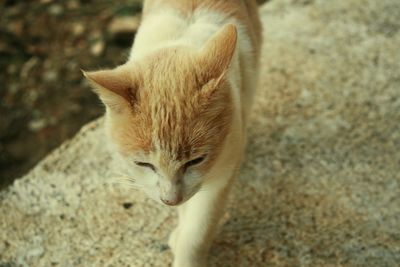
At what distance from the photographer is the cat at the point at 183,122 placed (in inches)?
62.7

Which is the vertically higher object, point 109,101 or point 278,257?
point 109,101

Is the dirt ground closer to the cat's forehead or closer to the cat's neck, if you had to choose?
the cat's neck

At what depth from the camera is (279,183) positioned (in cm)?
248

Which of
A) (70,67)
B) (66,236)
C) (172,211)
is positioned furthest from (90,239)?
(70,67)

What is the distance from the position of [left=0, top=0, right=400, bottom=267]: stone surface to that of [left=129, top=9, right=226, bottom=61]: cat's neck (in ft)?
2.36

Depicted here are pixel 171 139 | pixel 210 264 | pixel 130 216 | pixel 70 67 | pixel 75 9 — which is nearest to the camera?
pixel 171 139

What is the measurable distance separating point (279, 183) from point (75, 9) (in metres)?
2.47

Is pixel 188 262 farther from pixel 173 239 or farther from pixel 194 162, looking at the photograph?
pixel 194 162

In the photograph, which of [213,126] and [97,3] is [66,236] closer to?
[213,126]

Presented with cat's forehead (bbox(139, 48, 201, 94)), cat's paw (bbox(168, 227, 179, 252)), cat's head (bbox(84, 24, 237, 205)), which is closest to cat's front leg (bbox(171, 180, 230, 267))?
cat's paw (bbox(168, 227, 179, 252))

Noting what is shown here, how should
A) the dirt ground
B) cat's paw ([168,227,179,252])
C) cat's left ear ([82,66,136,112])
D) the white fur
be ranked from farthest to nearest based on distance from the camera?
the dirt ground, cat's paw ([168,227,179,252]), the white fur, cat's left ear ([82,66,136,112])

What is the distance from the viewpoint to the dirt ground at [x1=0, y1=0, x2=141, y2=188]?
3359 millimetres

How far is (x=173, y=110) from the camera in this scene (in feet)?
5.22

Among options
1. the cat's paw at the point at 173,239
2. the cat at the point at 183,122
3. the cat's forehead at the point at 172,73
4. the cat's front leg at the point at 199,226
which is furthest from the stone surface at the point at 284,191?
the cat's forehead at the point at 172,73
